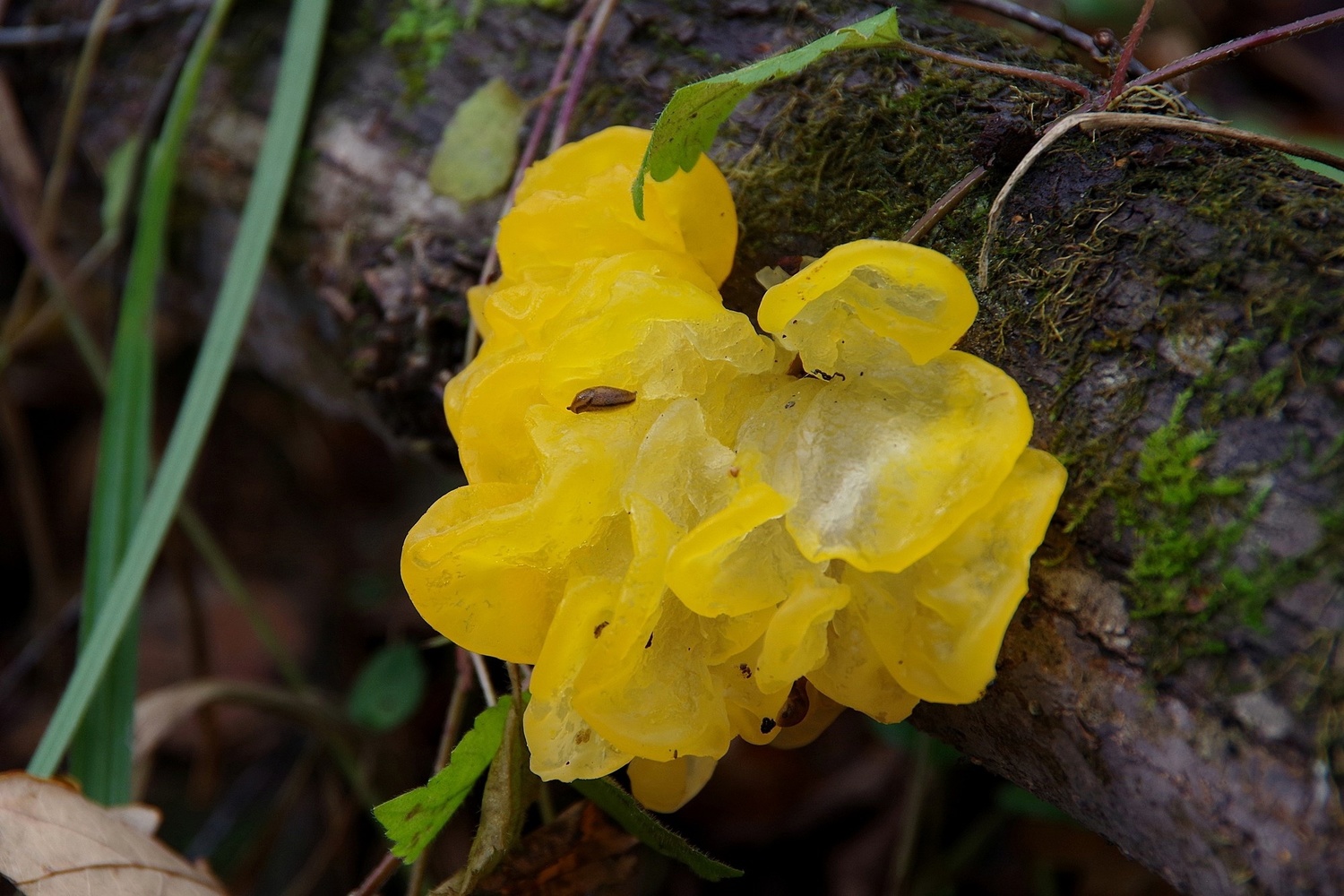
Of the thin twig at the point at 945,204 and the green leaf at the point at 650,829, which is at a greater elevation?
the thin twig at the point at 945,204

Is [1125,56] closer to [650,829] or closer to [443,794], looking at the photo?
[650,829]

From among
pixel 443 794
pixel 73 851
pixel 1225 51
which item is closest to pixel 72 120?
pixel 73 851

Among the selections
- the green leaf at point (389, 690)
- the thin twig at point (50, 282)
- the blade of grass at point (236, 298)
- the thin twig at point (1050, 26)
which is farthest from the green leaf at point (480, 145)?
the green leaf at point (389, 690)

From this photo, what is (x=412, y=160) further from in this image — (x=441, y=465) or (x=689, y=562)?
(x=689, y=562)

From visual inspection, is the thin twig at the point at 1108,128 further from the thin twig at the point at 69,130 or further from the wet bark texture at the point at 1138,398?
the thin twig at the point at 69,130

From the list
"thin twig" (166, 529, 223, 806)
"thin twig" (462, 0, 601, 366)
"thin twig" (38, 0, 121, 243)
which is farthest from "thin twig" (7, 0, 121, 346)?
"thin twig" (462, 0, 601, 366)

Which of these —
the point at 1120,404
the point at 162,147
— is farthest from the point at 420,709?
the point at 1120,404
